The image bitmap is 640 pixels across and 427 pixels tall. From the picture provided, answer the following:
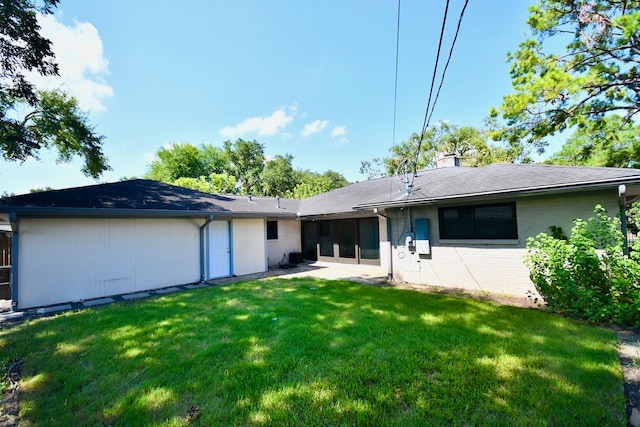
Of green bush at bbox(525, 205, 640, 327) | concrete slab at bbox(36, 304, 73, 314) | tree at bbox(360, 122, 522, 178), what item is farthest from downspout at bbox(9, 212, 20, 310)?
tree at bbox(360, 122, 522, 178)

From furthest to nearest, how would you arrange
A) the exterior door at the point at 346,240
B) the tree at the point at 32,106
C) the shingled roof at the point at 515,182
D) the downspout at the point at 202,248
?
the exterior door at the point at 346,240 < the downspout at the point at 202,248 < the tree at the point at 32,106 < the shingled roof at the point at 515,182

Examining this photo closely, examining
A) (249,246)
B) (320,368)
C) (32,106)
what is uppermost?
(32,106)

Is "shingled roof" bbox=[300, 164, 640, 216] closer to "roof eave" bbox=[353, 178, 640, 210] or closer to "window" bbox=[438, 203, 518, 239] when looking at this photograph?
"roof eave" bbox=[353, 178, 640, 210]

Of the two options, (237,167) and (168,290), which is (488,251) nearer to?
(168,290)

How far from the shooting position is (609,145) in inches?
543

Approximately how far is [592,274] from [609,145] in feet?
46.8

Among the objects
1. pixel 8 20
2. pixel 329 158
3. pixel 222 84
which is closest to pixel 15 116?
pixel 8 20

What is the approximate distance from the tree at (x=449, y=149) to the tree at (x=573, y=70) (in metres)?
9.38

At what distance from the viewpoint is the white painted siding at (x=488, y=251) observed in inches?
225

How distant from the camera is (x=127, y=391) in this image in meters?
2.95

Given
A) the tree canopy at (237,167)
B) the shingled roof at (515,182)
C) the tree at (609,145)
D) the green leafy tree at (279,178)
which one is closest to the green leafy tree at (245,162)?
the tree canopy at (237,167)

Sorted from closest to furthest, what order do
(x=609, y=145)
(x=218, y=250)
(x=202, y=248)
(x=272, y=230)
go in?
(x=202, y=248)
(x=218, y=250)
(x=272, y=230)
(x=609, y=145)

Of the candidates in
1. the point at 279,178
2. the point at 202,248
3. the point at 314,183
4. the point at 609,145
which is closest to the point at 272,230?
the point at 202,248

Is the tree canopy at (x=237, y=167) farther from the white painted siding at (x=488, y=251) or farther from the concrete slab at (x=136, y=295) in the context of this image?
the concrete slab at (x=136, y=295)
